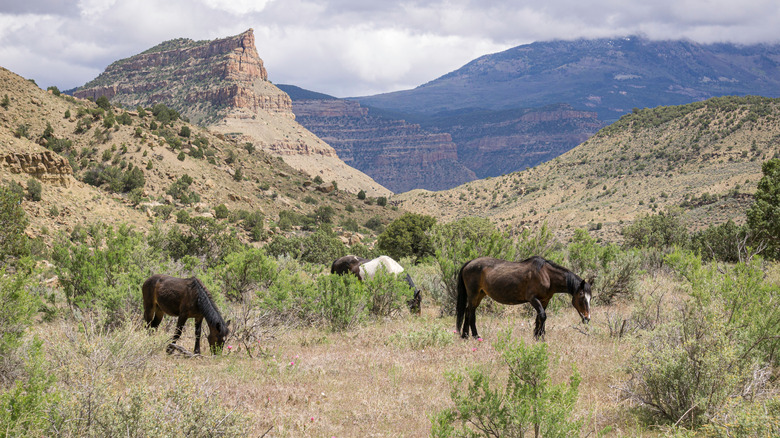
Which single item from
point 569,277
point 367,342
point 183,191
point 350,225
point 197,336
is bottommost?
point 350,225

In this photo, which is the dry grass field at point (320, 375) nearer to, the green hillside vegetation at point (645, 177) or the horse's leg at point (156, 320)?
the horse's leg at point (156, 320)

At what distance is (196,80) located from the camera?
432 ft

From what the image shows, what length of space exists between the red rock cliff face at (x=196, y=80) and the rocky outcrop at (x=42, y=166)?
295 ft

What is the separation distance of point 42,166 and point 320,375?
2751 cm

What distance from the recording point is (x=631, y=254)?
43.1 ft

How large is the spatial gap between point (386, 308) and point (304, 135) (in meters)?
137

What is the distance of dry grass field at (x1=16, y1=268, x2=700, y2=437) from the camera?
4.35m

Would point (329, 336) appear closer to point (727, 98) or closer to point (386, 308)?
point (386, 308)

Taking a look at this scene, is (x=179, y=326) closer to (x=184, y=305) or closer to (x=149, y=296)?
(x=184, y=305)

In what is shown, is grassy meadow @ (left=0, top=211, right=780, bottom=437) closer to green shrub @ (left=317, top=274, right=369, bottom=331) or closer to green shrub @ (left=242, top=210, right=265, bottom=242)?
green shrub @ (left=317, top=274, right=369, bottom=331)

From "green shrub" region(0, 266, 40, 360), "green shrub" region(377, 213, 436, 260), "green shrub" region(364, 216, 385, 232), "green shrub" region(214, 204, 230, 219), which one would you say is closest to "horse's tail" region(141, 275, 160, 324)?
"green shrub" region(0, 266, 40, 360)

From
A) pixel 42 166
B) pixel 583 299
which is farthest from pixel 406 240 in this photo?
pixel 583 299

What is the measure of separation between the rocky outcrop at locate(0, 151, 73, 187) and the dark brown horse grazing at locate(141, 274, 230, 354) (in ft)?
76.7

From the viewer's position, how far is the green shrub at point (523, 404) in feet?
12.7
